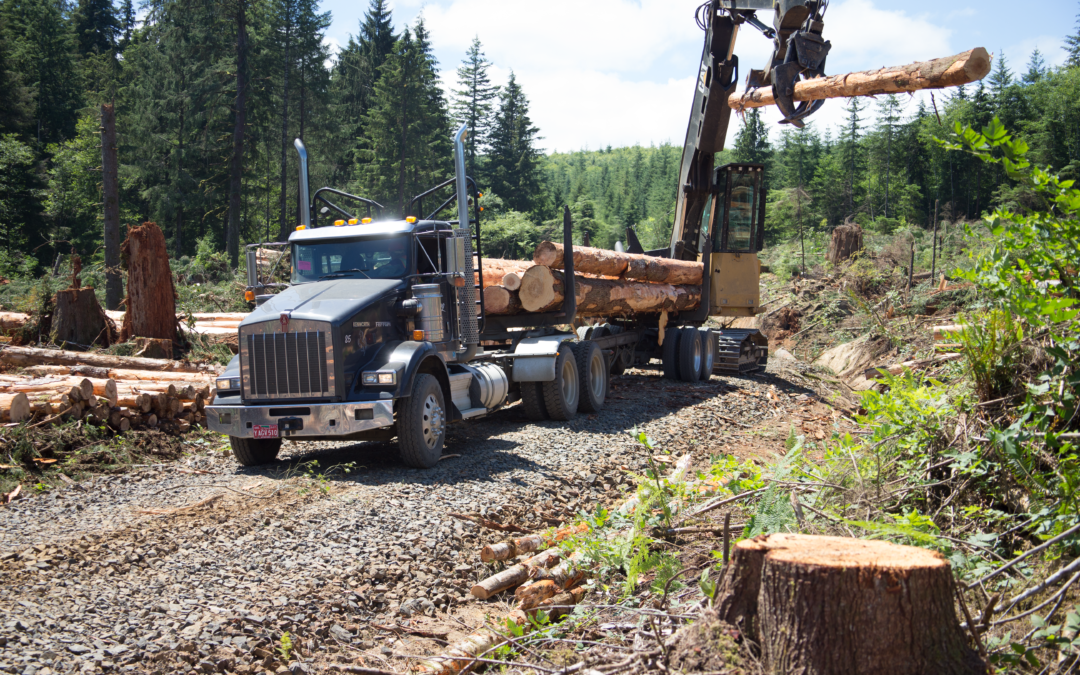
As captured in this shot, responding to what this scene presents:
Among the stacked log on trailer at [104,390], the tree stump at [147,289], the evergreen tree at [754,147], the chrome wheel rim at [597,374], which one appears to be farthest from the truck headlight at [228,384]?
the evergreen tree at [754,147]

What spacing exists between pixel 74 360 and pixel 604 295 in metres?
7.99

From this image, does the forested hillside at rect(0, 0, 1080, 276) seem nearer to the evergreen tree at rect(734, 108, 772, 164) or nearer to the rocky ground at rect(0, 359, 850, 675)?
the evergreen tree at rect(734, 108, 772, 164)

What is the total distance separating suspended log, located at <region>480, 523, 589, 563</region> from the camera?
5430mm

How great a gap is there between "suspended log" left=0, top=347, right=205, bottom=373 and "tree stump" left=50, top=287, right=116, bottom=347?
103cm

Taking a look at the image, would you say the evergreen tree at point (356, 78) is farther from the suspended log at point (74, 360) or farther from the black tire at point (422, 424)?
the black tire at point (422, 424)

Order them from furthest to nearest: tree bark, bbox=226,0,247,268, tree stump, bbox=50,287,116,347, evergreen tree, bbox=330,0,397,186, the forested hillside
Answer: evergreen tree, bbox=330,0,397,186
the forested hillside
tree bark, bbox=226,0,247,268
tree stump, bbox=50,287,116,347

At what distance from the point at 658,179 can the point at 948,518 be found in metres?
129

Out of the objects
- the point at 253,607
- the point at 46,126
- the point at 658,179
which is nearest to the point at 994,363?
the point at 253,607

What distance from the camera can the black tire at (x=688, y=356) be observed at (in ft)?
48.8

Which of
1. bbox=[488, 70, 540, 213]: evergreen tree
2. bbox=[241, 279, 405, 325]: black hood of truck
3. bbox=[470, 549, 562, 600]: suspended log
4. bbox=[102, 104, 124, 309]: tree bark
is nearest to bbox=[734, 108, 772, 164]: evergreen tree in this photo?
bbox=[488, 70, 540, 213]: evergreen tree

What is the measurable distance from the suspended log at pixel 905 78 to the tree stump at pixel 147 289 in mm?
10257

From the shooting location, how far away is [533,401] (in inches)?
412

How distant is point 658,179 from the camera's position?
128 m

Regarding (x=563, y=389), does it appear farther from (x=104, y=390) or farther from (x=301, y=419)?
(x=104, y=390)
